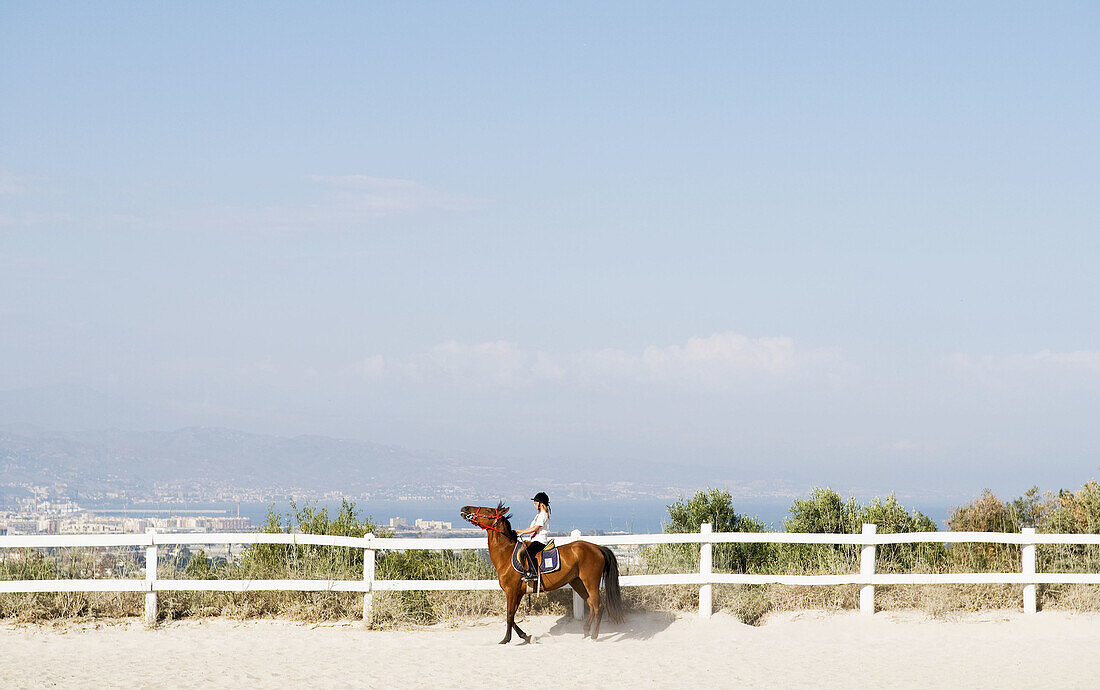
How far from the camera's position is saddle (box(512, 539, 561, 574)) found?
11.8 m

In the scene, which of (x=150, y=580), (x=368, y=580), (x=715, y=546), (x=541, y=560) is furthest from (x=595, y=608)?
(x=150, y=580)

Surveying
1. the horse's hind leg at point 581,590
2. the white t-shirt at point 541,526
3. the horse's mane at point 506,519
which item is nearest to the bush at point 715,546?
the horse's hind leg at point 581,590

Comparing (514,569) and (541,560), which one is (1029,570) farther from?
(514,569)

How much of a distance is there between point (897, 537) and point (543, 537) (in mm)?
4378

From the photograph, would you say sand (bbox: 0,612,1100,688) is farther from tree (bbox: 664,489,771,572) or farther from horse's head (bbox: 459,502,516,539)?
tree (bbox: 664,489,771,572)

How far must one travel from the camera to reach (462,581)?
12.8 m

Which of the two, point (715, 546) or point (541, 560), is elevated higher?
point (541, 560)

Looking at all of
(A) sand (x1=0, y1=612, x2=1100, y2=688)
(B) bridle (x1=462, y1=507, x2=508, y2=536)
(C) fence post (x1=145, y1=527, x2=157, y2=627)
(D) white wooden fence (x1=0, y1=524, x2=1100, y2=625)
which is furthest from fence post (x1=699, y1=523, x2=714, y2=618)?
(C) fence post (x1=145, y1=527, x2=157, y2=627)

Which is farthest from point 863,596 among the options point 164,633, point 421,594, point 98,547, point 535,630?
point 98,547

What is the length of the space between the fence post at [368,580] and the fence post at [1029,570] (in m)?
7.92

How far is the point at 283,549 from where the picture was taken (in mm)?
14180

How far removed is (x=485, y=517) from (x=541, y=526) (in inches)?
24.5

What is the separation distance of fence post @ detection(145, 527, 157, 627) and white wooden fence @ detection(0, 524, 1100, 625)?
0.04ft

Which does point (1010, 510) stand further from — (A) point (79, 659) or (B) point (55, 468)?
(B) point (55, 468)
